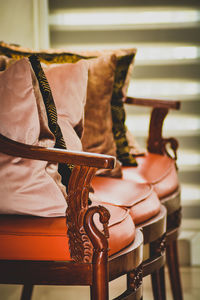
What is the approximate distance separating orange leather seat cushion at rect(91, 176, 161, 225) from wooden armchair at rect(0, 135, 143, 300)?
31cm

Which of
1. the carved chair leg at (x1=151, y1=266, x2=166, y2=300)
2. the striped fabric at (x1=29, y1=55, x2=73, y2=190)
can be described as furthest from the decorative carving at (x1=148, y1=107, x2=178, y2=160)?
the striped fabric at (x1=29, y1=55, x2=73, y2=190)

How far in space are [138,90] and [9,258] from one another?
69.3 inches

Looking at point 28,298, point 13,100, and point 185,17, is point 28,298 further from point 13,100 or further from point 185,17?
point 185,17

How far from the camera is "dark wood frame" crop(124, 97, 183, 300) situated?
1.88m

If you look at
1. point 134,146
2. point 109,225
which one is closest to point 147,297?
point 134,146

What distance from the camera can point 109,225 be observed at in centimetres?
119

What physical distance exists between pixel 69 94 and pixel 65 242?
538 mm

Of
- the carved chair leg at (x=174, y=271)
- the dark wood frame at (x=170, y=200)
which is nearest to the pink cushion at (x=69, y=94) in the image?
the dark wood frame at (x=170, y=200)

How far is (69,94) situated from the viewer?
1.44m

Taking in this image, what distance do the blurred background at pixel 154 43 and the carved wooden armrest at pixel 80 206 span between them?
1591mm

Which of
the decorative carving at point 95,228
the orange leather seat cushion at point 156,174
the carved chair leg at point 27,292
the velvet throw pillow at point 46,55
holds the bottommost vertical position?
the carved chair leg at point 27,292

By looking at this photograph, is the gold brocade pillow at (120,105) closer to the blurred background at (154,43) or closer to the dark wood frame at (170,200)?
the dark wood frame at (170,200)

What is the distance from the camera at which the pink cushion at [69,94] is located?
1385mm

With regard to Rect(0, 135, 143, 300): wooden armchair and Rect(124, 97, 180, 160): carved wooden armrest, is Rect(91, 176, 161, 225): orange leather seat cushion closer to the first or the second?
Rect(0, 135, 143, 300): wooden armchair
